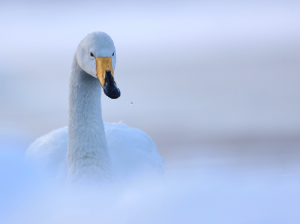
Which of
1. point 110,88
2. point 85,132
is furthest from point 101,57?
point 85,132

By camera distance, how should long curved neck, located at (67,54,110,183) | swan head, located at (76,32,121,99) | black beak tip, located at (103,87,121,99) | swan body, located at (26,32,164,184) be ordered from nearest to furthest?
black beak tip, located at (103,87,121,99)
swan head, located at (76,32,121,99)
swan body, located at (26,32,164,184)
long curved neck, located at (67,54,110,183)

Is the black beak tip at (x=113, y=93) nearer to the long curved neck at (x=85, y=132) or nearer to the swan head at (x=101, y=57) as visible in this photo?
the swan head at (x=101, y=57)

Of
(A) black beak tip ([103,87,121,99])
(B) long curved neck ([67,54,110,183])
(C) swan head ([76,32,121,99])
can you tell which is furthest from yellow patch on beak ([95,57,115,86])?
(B) long curved neck ([67,54,110,183])

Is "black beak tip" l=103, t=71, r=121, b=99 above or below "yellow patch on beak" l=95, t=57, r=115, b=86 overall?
below

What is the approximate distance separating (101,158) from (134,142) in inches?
31.5

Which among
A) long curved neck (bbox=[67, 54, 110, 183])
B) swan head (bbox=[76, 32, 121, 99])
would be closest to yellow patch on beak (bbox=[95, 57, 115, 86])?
swan head (bbox=[76, 32, 121, 99])

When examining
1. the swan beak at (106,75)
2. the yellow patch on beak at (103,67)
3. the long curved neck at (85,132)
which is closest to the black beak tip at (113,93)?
→ the swan beak at (106,75)

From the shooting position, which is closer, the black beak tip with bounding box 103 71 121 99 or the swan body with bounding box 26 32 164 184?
the black beak tip with bounding box 103 71 121 99

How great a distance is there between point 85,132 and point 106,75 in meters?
0.63

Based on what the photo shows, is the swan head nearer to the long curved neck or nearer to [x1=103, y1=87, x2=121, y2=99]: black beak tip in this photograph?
[x1=103, y1=87, x2=121, y2=99]: black beak tip

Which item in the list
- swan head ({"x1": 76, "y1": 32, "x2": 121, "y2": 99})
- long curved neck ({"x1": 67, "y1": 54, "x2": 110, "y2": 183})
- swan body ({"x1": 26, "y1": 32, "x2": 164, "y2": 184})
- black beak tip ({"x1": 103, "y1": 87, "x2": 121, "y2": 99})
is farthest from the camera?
long curved neck ({"x1": 67, "y1": 54, "x2": 110, "y2": 183})

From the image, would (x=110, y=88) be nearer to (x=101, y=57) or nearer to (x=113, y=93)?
(x=113, y=93)

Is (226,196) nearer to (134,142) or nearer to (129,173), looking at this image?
(129,173)

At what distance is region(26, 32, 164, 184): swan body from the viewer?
2244mm
